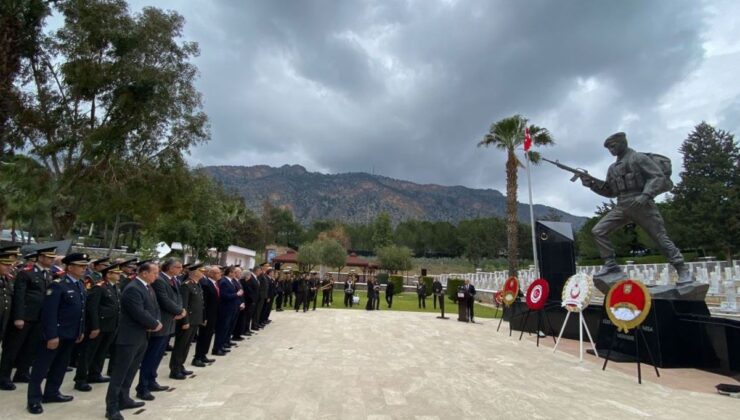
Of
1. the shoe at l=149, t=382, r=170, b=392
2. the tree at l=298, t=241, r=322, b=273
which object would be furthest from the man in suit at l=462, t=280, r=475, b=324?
the tree at l=298, t=241, r=322, b=273

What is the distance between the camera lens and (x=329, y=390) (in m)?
5.62

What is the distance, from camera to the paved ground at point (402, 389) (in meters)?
4.77

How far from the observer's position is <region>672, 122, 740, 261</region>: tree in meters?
36.0

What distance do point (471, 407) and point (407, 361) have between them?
113 inches

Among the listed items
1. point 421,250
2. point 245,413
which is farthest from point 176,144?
point 421,250

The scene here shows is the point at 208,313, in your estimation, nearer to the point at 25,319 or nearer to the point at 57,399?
the point at 25,319

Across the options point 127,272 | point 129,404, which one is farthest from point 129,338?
point 127,272

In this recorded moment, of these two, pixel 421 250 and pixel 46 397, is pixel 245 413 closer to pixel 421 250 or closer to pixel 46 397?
pixel 46 397

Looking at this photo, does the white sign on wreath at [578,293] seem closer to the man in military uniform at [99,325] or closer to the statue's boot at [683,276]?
the statue's boot at [683,276]

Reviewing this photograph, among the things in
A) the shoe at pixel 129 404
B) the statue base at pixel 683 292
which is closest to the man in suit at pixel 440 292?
the statue base at pixel 683 292

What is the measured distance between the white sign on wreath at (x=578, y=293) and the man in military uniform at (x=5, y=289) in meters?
9.44

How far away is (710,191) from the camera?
37.6 m

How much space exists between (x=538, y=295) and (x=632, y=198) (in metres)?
3.15

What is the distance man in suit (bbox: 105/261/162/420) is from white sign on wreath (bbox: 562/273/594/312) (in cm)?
771
